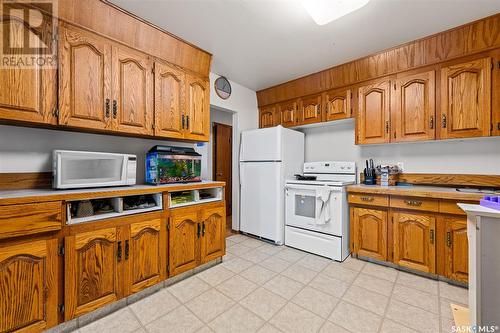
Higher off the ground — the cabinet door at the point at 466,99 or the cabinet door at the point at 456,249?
the cabinet door at the point at 466,99

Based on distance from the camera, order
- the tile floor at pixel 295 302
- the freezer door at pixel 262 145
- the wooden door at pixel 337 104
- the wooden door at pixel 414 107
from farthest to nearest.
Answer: the freezer door at pixel 262 145 < the wooden door at pixel 337 104 < the wooden door at pixel 414 107 < the tile floor at pixel 295 302

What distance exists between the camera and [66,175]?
61.7 inches

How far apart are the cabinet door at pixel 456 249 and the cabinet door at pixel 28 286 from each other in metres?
3.20

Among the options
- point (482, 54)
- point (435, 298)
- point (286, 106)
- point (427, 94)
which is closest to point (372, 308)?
point (435, 298)

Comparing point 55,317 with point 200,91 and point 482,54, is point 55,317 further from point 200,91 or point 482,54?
point 482,54

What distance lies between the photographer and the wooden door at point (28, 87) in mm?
1334

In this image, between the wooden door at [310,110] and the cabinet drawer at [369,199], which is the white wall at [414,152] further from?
the cabinet drawer at [369,199]

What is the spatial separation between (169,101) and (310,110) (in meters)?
2.00

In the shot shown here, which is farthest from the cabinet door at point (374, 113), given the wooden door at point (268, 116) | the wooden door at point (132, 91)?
the wooden door at point (132, 91)

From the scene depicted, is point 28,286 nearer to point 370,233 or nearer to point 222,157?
point 370,233

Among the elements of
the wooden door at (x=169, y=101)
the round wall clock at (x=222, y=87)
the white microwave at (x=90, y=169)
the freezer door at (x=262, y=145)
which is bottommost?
the white microwave at (x=90, y=169)

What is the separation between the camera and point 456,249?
194 cm

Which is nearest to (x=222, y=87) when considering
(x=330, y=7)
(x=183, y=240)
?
(x=330, y=7)

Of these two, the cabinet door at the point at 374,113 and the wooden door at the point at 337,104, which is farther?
the wooden door at the point at 337,104
